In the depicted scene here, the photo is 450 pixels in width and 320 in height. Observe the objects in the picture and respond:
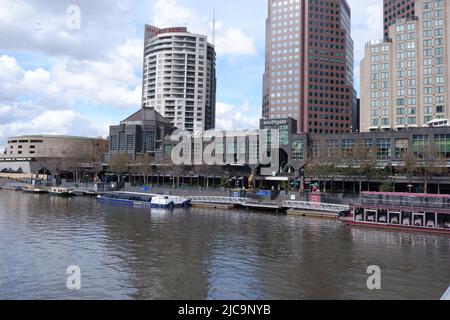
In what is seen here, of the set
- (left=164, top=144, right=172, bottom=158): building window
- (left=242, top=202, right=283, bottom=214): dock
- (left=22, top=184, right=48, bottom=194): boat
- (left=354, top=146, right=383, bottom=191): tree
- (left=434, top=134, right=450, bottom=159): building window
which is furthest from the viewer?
(left=164, top=144, right=172, bottom=158): building window

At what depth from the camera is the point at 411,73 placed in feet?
514

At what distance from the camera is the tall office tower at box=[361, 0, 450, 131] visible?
150 meters

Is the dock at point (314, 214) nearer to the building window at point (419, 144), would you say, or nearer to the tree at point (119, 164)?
the building window at point (419, 144)

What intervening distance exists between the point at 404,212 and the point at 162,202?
53.4 meters

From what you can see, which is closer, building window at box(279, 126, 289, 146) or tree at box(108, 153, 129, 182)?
building window at box(279, 126, 289, 146)

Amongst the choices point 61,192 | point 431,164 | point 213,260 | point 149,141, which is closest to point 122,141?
point 149,141

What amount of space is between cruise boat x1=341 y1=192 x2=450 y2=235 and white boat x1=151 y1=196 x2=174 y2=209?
4150 centimetres

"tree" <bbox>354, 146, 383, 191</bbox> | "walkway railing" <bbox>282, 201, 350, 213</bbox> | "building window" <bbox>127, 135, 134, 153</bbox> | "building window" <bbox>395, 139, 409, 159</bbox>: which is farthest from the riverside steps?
"building window" <bbox>127, 135, 134, 153</bbox>

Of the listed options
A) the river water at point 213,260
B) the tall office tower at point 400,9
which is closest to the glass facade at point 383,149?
the river water at point 213,260

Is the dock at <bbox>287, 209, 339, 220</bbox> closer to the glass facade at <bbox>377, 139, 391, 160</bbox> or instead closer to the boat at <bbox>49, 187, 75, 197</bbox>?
the glass facade at <bbox>377, 139, 391, 160</bbox>

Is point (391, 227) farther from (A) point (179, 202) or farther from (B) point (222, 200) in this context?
(A) point (179, 202)

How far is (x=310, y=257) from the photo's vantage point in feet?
143

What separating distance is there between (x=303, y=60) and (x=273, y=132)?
8124 centimetres
